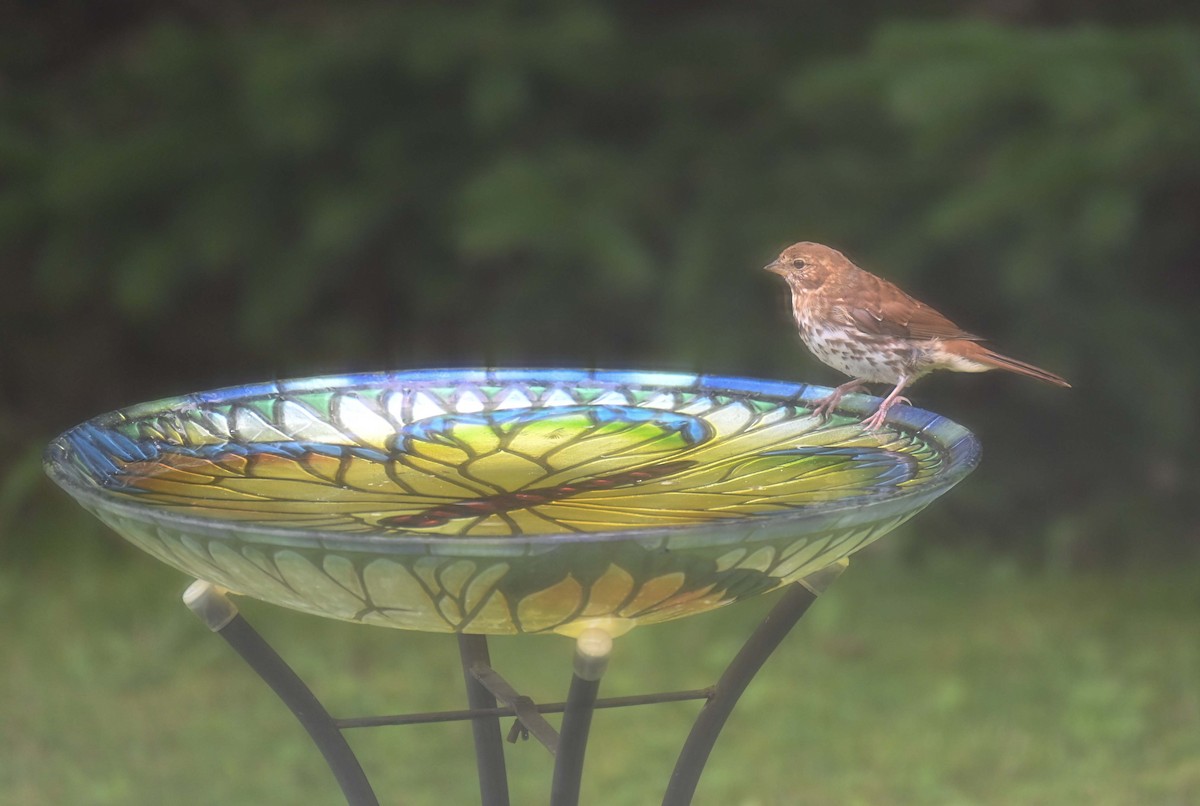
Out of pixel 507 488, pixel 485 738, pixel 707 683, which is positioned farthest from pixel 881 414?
pixel 707 683

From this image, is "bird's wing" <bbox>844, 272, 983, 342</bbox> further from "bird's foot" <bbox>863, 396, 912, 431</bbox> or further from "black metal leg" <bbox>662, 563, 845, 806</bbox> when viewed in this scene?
"black metal leg" <bbox>662, 563, 845, 806</bbox>

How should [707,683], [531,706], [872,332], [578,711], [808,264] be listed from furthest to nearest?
[707,683] < [808,264] < [872,332] < [531,706] < [578,711]

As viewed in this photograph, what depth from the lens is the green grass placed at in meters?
2.81

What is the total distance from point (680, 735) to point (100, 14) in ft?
9.57

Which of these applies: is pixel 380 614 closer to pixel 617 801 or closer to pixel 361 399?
pixel 361 399

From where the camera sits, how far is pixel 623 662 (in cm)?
335

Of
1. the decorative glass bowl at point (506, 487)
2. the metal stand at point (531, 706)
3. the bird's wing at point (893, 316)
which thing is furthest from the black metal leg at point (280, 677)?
the bird's wing at point (893, 316)

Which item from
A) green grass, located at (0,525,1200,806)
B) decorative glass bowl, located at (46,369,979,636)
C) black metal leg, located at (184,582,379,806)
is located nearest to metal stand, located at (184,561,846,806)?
black metal leg, located at (184,582,379,806)

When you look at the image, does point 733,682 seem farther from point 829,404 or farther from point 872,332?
point 872,332

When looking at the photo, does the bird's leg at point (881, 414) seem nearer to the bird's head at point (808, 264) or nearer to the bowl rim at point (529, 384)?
the bowl rim at point (529, 384)

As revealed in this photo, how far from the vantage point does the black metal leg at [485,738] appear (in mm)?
1841

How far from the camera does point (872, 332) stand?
1.83 metres

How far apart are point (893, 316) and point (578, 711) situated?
74 centimetres

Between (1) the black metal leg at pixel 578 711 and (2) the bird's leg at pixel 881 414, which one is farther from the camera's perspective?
(2) the bird's leg at pixel 881 414
